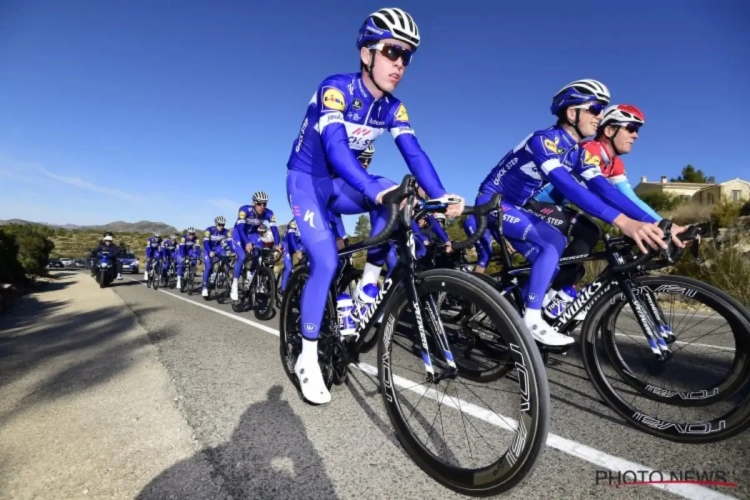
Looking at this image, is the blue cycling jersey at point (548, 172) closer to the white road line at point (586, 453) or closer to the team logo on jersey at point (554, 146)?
the team logo on jersey at point (554, 146)

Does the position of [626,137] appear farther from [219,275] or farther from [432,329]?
[219,275]

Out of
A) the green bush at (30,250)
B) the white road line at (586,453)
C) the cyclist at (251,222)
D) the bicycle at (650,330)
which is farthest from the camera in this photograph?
the green bush at (30,250)

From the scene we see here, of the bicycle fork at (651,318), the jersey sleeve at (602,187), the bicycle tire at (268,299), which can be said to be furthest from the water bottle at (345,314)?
the bicycle tire at (268,299)

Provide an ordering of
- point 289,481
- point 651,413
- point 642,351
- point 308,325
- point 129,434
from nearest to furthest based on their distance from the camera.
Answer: point 289,481 < point 129,434 < point 651,413 < point 308,325 < point 642,351

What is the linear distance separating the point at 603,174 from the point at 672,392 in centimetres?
209

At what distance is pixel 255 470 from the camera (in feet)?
6.22

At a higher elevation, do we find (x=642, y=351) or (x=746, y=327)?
(x=746, y=327)

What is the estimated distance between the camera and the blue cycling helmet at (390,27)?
106 inches

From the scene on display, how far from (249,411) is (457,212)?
6.33ft

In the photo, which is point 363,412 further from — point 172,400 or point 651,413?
point 651,413

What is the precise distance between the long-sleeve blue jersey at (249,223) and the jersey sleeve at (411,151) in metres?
7.18

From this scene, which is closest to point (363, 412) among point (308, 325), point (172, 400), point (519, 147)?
point (308, 325)

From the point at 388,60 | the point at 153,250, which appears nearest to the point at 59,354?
the point at 388,60

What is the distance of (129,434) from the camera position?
7.38 feet
